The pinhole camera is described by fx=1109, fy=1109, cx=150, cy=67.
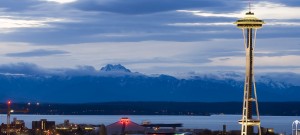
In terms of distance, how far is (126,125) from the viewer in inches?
6875

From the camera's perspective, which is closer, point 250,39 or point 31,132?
point 250,39

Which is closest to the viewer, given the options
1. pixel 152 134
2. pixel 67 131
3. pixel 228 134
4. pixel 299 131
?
pixel 299 131

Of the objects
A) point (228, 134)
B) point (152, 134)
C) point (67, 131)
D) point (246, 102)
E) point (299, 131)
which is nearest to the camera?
point (246, 102)

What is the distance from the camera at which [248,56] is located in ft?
299

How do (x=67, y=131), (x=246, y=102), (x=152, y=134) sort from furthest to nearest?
(x=67, y=131), (x=152, y=134), (x=246, y=102)

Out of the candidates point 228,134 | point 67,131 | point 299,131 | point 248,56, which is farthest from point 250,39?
point 67,131

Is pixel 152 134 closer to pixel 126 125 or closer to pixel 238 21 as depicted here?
pixel 126 125

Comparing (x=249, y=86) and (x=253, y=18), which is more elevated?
(x=253, y=18)

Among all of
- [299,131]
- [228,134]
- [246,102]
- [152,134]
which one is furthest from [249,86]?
[228,134]

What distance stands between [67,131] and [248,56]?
10260 cm

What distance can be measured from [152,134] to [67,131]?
33.5m

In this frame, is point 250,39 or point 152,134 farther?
point 152,134

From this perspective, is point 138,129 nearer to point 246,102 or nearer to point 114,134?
point 114,134

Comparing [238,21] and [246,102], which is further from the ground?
[238,21]
